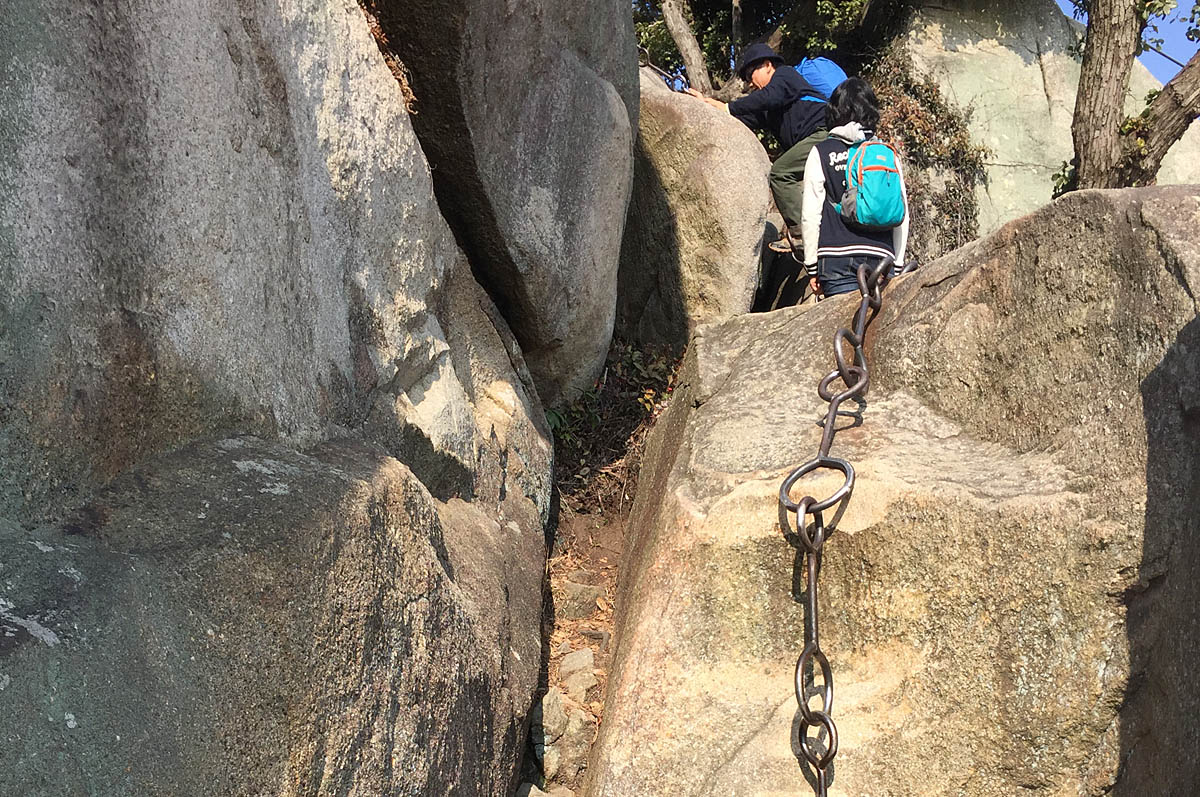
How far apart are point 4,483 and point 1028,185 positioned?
31.8ft

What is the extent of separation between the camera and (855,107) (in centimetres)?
573

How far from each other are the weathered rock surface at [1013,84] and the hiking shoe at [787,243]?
3.27m

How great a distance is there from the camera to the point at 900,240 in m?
5.49

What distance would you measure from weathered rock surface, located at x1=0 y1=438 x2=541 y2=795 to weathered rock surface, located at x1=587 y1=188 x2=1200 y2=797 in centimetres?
73

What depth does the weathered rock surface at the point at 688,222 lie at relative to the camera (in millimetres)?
6074

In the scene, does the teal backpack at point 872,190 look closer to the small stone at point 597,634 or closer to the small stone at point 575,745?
the small stone at point 597,634

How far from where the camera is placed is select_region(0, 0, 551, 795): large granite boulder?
1.74 metres

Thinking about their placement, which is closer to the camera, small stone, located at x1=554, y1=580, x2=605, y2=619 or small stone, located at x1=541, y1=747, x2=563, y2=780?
small stone, located at x1=541, y1=747, x2=563, y2=780

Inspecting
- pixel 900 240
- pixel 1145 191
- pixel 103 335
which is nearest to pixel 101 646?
pixel 103 335

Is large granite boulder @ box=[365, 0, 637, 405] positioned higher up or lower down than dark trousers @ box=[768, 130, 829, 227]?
lower down

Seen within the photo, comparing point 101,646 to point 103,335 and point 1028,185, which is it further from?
point 1028,185

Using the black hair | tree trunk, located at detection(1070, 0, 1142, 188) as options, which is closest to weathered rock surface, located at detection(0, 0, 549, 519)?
the black hair

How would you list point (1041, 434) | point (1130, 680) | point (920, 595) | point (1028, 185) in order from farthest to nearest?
point (1028, 185) < point (1041, 434) < point (920, 595) < point (1130, 680)

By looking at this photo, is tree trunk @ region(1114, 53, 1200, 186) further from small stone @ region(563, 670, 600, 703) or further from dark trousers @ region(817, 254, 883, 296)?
small stone @ region(563, 670, 600, 703)
